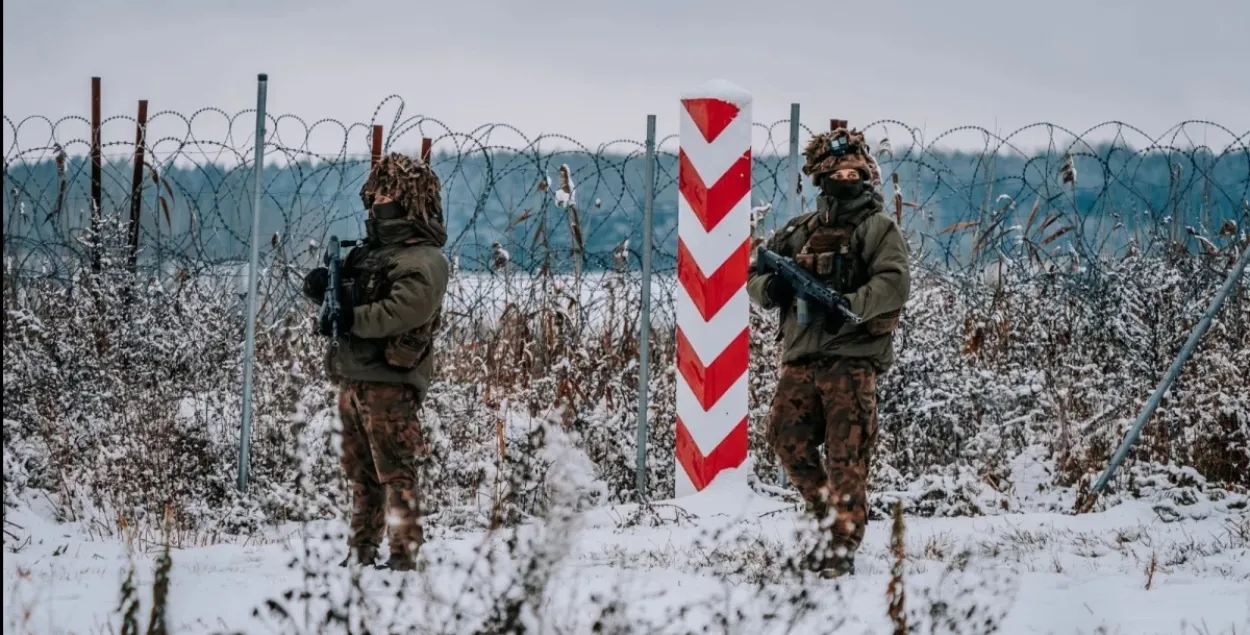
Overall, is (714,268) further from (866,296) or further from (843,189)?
(866,296)

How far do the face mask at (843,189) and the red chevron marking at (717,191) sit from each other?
1.16 metres

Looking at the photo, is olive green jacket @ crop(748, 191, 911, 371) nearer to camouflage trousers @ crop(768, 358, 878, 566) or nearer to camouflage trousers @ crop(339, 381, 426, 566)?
camouflage trousers @ crop(768, 358, 878, 566)

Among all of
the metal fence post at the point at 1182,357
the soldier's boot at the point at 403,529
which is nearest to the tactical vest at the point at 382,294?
the soldier's boot at the point at 403,529

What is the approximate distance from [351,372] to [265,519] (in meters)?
1.92

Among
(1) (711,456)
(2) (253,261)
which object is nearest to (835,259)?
(1) (711,456)

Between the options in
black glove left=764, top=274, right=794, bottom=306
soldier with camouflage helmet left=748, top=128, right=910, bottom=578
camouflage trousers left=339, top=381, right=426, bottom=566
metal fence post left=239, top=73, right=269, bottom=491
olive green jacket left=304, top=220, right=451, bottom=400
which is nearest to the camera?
olive green jacket left=304, top=220, right=451, bottom=400

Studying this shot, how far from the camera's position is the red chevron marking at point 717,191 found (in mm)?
5980

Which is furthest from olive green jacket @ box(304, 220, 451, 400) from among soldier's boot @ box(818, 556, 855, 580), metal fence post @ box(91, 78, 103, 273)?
metal fence post @ box(91, 78, 103, 273)

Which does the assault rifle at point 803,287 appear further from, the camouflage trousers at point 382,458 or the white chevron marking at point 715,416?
the camouflage trousers at point 382,458

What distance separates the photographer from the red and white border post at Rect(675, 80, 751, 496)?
5.98m

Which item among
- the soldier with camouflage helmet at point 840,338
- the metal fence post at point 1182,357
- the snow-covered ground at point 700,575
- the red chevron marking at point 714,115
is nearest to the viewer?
the snow-covered ground at point 700,575

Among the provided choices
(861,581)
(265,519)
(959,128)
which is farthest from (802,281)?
(265,519)

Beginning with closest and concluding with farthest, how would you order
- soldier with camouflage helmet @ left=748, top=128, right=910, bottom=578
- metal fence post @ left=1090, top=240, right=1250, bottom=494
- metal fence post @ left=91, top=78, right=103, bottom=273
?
1. soldier with camouflage helmet @ left=748, top=128, right=910, bottom=578
2. metal fence post @ left=1090, top=240, right=1250, bottom=494
3. metal fence post @ left=91, top=78, right=103, bottom=273

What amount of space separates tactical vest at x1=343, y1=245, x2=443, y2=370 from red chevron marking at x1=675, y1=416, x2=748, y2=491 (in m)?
1.72
